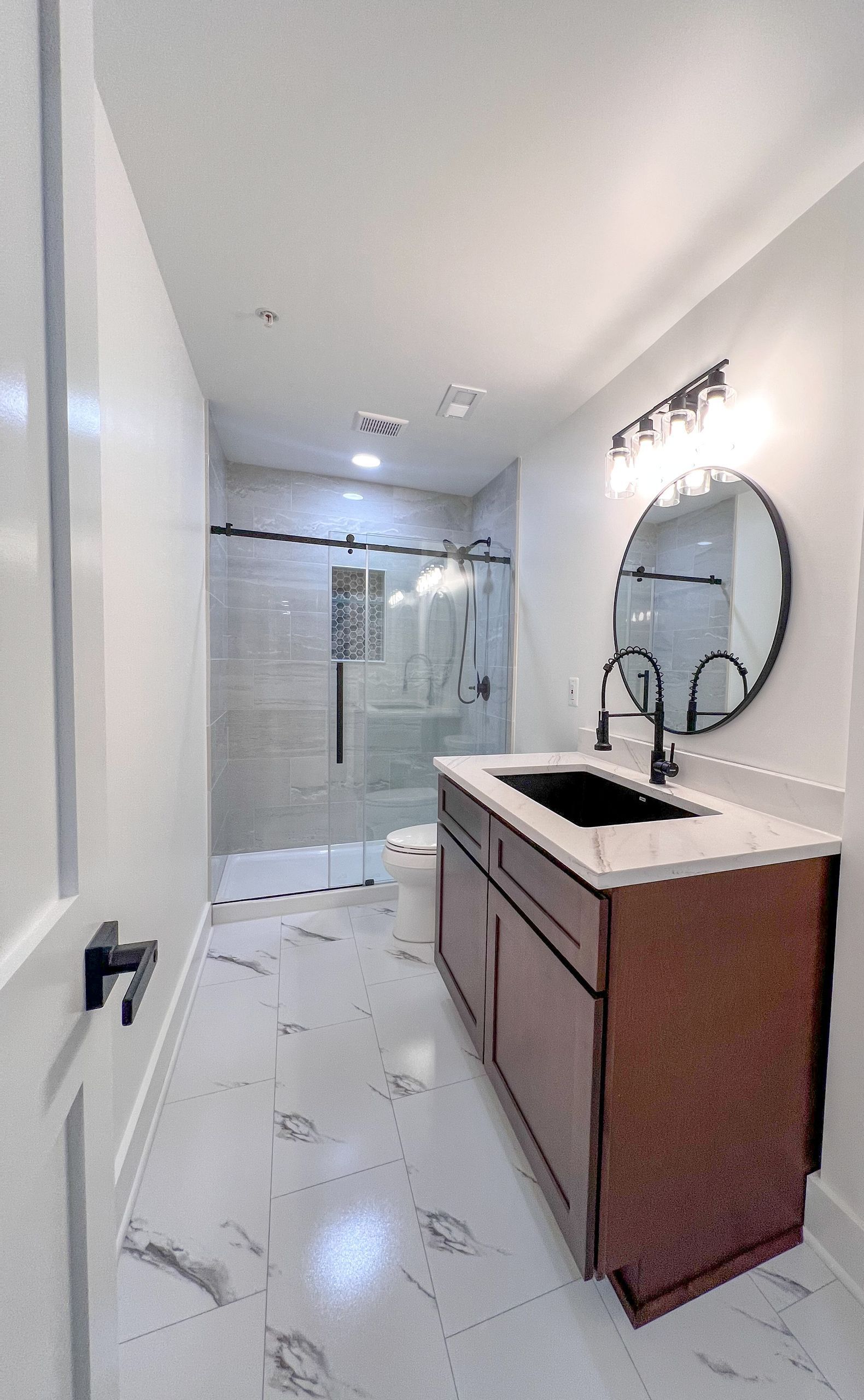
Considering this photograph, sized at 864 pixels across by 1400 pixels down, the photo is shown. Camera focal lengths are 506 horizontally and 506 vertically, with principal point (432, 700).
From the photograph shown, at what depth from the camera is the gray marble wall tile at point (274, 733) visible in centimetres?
301

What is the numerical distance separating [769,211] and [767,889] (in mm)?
1545

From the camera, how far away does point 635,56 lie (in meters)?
0.92

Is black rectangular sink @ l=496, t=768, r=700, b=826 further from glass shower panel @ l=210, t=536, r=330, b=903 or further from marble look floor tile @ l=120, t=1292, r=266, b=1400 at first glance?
glass shower panel @ l=210, t=536, r=330, b=903

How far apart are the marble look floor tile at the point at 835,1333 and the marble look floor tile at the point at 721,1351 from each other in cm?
2

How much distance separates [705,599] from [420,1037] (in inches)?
65.5

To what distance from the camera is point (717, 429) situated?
1.39 m

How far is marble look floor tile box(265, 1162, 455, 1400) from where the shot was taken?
882mm

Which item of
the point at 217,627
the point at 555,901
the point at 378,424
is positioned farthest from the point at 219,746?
the point at 555,901

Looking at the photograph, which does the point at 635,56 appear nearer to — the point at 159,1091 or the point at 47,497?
the point at 47,497

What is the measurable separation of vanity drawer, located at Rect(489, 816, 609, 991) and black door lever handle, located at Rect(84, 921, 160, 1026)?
718 millimetres

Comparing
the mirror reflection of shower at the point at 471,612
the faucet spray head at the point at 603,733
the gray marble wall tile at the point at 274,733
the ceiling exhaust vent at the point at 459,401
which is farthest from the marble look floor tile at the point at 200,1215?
the ceiling exhaust vent at the point at 459,401

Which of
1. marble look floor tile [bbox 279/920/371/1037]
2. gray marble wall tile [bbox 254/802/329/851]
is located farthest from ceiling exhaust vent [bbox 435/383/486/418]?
marble look floor tile [bbox 279/920/371/1037]

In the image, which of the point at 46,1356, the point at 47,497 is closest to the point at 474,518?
the point at 47,497

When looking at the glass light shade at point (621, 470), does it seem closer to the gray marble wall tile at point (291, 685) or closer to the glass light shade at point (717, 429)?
the glass light shade at point (717, 429)
